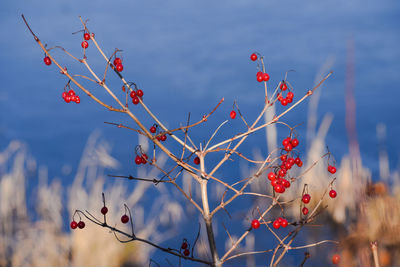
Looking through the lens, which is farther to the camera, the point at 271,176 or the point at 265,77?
the point at 265,77

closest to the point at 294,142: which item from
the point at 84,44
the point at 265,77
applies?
the point at 265,77

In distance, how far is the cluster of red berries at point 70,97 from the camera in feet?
6.77

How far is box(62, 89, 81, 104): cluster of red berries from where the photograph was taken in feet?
6.77

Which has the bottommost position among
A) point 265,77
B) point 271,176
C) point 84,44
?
point 271,176

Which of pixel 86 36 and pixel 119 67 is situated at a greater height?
pixel 86 36

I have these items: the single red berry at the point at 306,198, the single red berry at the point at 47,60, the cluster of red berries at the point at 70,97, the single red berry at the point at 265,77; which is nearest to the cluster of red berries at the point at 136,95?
the cluster of red berries at the point at 70,97

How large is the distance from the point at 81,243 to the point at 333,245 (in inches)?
92.4

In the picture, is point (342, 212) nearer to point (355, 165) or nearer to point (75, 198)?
point (75, 198)

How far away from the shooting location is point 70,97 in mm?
2068

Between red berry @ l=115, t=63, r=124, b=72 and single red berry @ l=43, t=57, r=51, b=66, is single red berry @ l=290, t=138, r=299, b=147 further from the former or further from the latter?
single red berry @ l=43, t=57, r=51, b=66

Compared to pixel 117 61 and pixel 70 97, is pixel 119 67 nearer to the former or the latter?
pixel 117 61

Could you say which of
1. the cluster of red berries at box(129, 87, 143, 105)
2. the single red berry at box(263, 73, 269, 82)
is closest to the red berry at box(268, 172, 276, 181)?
the single red berry at box(263, 73, 269, 82)

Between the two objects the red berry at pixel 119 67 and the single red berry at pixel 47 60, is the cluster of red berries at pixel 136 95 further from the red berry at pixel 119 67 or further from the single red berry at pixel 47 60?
the single red berry at pixel 47 60

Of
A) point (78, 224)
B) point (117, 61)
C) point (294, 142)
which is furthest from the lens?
point (78, 224)
